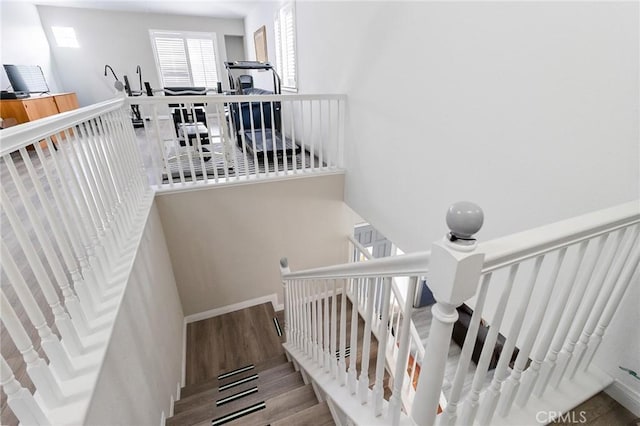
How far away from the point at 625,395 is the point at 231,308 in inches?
142

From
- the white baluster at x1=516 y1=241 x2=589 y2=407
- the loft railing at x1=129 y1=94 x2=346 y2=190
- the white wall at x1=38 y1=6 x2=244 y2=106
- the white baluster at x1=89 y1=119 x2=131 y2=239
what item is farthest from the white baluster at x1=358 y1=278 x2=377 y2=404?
the white wall at x1=38 y1=6 x2=244 y2=106

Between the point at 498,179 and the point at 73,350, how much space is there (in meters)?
2.16

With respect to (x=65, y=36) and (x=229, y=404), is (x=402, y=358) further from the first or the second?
(x=65, y=36)

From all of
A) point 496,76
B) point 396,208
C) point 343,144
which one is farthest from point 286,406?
point 343,144

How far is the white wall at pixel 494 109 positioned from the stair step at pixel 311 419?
1.40 meters

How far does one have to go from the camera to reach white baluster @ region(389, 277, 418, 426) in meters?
0.78

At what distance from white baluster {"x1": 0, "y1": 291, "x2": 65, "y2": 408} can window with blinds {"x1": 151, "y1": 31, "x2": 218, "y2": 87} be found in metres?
8.21

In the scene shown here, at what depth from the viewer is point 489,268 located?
626 mm

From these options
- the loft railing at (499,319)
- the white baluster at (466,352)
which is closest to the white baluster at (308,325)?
the loft railing at (499,319)

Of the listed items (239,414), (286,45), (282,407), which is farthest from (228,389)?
(286,45)

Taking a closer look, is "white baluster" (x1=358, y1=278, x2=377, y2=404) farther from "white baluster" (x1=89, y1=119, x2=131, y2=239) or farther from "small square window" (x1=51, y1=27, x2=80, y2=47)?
"small square window" (x1=51, y1=27, x2=80, y2=47)

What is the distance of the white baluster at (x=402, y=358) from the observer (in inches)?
30.6

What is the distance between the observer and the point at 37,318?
2.82ft

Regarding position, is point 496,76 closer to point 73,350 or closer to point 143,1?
point 73,350
